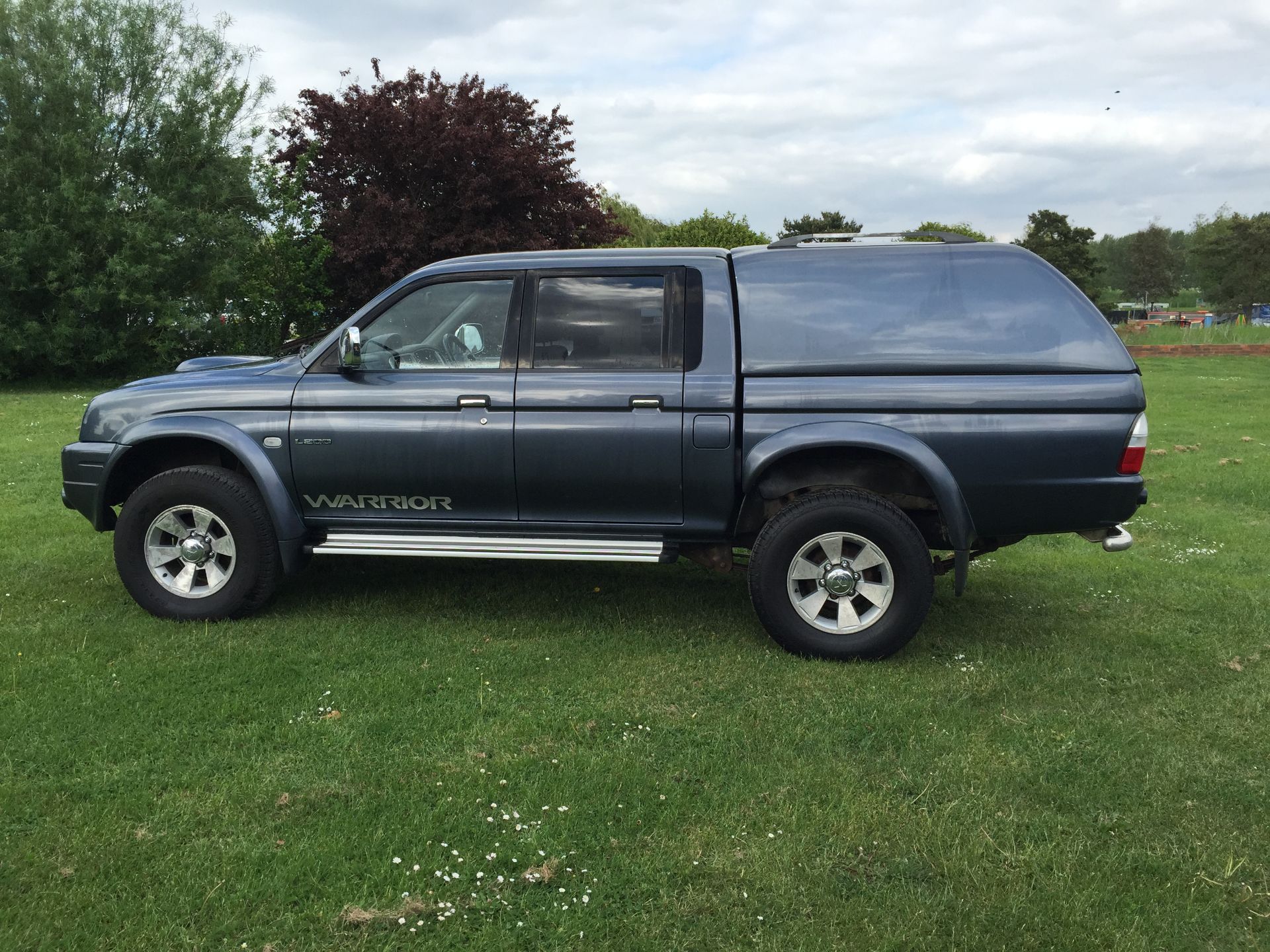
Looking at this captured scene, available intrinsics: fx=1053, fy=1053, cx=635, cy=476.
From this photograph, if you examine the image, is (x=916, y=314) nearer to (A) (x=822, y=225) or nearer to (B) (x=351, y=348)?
Result: (B) (x=351, y=348)

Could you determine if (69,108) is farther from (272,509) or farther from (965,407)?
(965,407)

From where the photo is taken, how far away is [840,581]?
5.09 meters

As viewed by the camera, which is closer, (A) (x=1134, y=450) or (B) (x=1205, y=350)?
(A) (x=1134, y=450)

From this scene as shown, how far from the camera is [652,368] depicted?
5.27m

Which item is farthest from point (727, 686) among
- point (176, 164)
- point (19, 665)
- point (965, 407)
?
point (176, 164)

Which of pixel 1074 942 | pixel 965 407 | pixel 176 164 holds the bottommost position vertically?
pixel 1074 942

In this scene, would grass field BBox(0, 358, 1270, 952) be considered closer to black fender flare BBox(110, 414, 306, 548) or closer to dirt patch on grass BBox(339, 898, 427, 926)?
→ dirt patch on grass BBox(339, 898, 427, 926)

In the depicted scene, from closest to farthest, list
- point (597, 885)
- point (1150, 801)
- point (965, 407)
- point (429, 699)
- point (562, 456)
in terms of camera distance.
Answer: point (597, 885) < point (1150, 801) < point (429, 699) < point (965, 407) < point (562, 456)

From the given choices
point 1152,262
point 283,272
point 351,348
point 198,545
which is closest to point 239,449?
point 198,545

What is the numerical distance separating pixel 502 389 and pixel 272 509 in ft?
4.44

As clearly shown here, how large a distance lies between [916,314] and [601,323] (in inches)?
61.5

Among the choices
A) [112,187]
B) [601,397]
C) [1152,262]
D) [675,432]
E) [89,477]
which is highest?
[1152,262]

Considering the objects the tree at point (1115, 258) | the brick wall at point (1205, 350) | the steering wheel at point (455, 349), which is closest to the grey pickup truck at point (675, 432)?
the steering wheel at point (455, 349)

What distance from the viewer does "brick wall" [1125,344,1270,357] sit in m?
28.8
